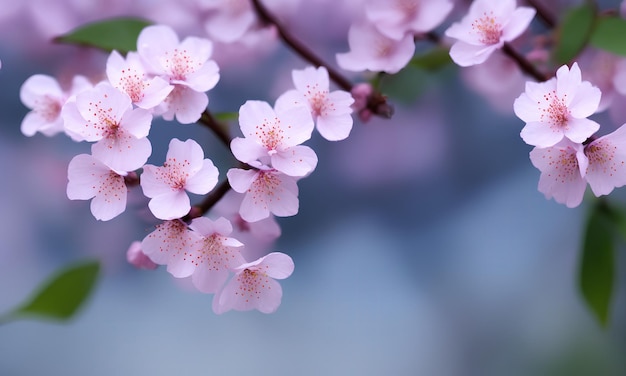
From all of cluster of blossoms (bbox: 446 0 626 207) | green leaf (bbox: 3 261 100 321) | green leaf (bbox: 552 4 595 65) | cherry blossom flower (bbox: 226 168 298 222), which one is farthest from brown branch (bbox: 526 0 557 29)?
green leaf (bbox: 3 261 100 321)

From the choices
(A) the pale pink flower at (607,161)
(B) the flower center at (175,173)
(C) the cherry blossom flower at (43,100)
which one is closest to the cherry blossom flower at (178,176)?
(B) the flower center at (175,173)

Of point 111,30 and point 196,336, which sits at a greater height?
point 111,30

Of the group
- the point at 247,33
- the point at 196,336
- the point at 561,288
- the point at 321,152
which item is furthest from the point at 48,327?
the point at 561,288

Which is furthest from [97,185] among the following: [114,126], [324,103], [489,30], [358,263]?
[358,263]

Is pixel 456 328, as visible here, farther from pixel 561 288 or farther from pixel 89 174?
pixel 89 174

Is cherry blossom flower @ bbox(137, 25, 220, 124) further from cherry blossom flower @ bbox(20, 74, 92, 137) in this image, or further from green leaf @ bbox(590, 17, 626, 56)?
green leaf @ bbox(590, 17, 626, 56)
